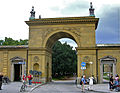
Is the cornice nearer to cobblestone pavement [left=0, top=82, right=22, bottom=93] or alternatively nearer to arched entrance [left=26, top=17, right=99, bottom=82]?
arched entrance [left=26, top=17, right=99, bottom=82]

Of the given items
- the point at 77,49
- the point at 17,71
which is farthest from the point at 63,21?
the point at 17,71

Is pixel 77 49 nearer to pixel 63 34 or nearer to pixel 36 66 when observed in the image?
pixel 63 34

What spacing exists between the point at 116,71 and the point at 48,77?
11.2 m

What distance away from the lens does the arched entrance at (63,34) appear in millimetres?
30234

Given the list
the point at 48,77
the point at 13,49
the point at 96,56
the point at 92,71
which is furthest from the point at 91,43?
the point at 13,49

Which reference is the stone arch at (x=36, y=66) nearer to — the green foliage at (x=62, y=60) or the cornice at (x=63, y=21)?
the cornice at (x=63, y=21)

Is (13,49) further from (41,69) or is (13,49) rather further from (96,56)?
(96,56)

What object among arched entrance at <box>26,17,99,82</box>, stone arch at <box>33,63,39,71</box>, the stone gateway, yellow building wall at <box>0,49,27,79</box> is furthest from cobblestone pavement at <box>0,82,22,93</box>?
yellow building wall at <box>0,49,27,79</box>

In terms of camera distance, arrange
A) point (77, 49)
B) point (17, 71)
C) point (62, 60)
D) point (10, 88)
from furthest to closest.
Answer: point (62, 60)
point (17, 71)
point (77, 49)
point (10, 88)

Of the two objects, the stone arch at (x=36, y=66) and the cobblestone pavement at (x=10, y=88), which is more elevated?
the stone arch at (x=36, y=66)

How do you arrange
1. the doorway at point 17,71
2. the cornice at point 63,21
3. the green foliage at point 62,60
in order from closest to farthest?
the cornice at point 63,21 < the doorway at point 17,71 < the green foliage at point 62,60

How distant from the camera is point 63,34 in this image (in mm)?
32781

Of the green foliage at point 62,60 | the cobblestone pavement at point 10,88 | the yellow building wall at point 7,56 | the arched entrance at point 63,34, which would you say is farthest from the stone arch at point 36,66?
the green foliage at point 62,60

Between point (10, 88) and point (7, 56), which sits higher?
point (7, 56)
